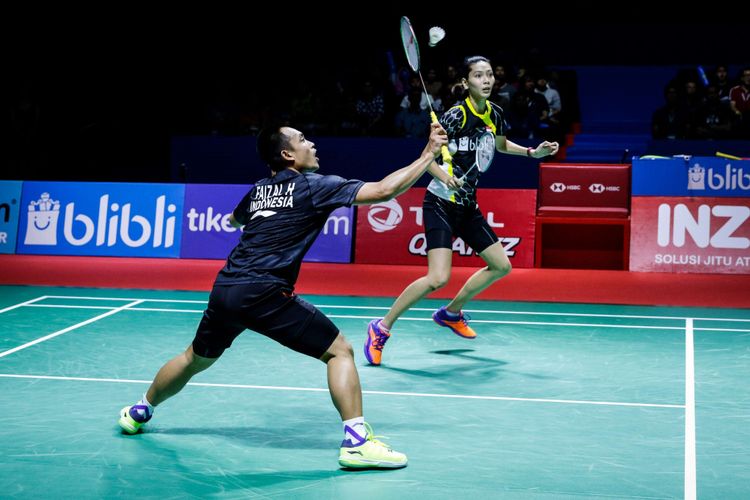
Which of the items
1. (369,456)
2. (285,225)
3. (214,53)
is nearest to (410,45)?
(285,225)

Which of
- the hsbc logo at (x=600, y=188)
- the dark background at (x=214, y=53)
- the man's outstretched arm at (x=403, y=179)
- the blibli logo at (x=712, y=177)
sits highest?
the dark background at (x=214, y=53)

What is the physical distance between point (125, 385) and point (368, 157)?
8.87 m

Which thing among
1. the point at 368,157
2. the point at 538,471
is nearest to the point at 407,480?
the point at 538,471

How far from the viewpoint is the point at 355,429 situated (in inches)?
166

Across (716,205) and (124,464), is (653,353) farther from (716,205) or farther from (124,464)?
(716,205)

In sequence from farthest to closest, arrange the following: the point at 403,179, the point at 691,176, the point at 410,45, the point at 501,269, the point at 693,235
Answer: the point at 691,176, the point at 693,235, the point at 501,269, the point at 410,45, the point at 403,179

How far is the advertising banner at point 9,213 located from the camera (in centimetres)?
1255

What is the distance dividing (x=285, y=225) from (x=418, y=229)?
7.58 m

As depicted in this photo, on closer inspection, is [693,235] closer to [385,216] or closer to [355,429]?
[385,216]

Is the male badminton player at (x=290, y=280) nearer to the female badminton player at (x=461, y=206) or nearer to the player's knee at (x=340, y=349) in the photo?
the player's knee at (x=340, y=349)

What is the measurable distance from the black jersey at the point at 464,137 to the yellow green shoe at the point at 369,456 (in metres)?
2.61

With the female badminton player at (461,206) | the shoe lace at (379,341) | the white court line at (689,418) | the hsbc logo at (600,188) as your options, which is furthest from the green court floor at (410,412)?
the hsbc logo at (600,188)

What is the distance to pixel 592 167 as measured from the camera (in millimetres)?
12125

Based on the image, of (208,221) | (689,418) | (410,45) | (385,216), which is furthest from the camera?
(208,221)
